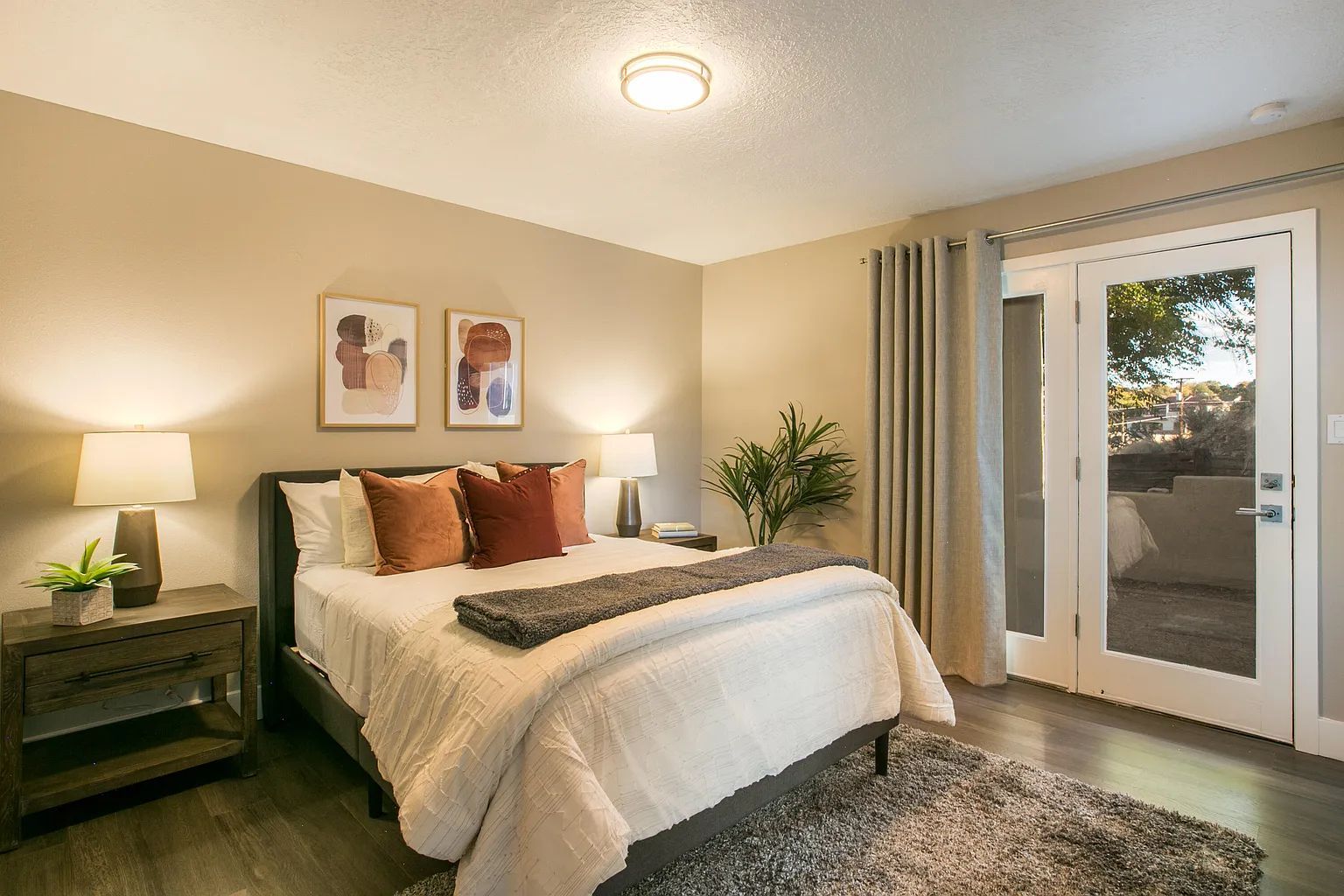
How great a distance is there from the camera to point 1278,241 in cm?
288

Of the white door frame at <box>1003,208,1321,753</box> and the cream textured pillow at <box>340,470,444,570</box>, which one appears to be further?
the cream textured pillow at <box>340,470,444,570</box>

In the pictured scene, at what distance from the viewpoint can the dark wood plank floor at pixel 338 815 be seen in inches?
77.5

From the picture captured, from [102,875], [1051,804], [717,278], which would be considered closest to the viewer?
[102,875]

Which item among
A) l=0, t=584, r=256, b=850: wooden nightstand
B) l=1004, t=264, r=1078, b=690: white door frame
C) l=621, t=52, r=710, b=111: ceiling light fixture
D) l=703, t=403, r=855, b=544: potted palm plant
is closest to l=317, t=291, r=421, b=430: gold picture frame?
l=0, t=584, r=256, b=850: wooden nightstand

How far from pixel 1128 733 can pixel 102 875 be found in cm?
370

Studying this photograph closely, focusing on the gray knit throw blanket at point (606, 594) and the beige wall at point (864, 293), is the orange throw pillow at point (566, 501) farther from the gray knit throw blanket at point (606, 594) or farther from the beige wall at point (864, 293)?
the beige wall at point (864, 293)

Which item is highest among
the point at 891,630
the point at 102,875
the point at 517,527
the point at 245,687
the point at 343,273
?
the point at 343,273

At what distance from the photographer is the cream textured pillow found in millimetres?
2949

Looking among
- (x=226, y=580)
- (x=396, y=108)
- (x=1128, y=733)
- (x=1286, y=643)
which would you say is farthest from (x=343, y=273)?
(x=1286, y=643)

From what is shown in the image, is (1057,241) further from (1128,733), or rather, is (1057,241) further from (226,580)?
(226,580)

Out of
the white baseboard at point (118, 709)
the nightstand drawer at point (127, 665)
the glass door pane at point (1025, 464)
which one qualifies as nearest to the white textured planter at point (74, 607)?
the nightstand drawer at point (127, 665)

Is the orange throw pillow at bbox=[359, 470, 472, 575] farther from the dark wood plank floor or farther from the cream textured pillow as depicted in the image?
the dark wood plank floor

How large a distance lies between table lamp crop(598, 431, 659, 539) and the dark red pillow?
47.3 inches

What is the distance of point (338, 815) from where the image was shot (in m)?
2.30
